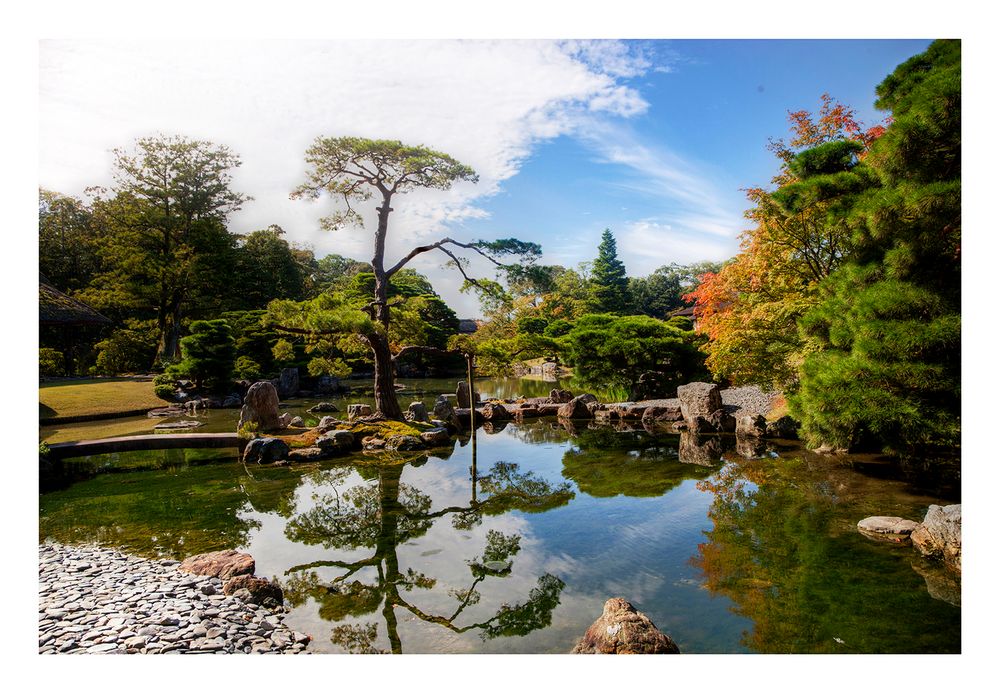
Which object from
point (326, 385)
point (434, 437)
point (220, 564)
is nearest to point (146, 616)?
point (220, 564)

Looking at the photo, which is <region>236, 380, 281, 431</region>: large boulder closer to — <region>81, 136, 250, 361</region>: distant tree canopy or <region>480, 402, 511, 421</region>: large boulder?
<region>480, 402, 511, 421</region>: large boulder

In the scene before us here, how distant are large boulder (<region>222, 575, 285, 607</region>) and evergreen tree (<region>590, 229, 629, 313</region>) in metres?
21.7

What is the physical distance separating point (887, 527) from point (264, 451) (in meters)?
7.25

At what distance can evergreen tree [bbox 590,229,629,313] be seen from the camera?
25047 millimetres

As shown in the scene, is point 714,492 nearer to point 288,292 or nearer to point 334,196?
point 334,196

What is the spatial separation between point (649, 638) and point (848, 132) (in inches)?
360

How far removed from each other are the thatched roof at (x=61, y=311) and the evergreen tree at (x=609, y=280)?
1824 centimetres

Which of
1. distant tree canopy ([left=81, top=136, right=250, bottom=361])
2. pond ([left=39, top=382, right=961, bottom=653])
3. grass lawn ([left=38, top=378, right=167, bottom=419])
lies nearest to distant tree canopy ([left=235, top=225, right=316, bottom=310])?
distant tree canopy ([left=81, top=136, right=250, bottom=361])

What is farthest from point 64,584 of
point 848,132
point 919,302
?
point 848,132

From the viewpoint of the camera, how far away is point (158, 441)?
26.9ft

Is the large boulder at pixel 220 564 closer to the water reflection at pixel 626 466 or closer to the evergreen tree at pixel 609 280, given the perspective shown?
the water reflection at pixel 626 466

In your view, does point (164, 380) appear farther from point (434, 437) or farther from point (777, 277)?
point (777, 277)

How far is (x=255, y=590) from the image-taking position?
342 cm

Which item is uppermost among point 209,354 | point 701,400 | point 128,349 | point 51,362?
point 128,349
